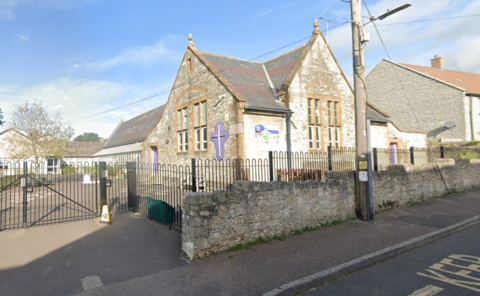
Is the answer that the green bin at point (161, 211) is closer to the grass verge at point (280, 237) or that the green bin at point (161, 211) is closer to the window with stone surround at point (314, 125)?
the grass verge at point (280, 237)

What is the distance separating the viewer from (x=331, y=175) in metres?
8.62

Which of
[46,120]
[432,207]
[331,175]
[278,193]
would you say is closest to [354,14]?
[331,175]

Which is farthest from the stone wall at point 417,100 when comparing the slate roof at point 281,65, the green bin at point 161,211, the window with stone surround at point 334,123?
the green bin at point 161,211

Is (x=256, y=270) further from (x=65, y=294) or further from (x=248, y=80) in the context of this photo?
(x=248, y=80)

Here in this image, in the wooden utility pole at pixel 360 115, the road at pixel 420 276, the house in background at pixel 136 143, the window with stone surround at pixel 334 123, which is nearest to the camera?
the road at pixel 420 276

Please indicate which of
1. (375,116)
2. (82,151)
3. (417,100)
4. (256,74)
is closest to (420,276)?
(256,74)

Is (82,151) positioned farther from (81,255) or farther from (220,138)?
(81,255)

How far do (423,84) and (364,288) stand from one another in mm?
29276

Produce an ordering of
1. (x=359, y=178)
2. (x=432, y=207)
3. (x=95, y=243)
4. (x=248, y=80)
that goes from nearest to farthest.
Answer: (x=95, y=243), (x=359, y=178), (x=432, y=207), (x=248, y=80)

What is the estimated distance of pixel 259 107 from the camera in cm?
1302

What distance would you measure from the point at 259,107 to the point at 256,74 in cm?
504

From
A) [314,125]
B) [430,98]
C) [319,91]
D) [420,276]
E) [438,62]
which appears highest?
[438,62]

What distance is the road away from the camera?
14.0 feet

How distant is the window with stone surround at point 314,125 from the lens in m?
15.6
